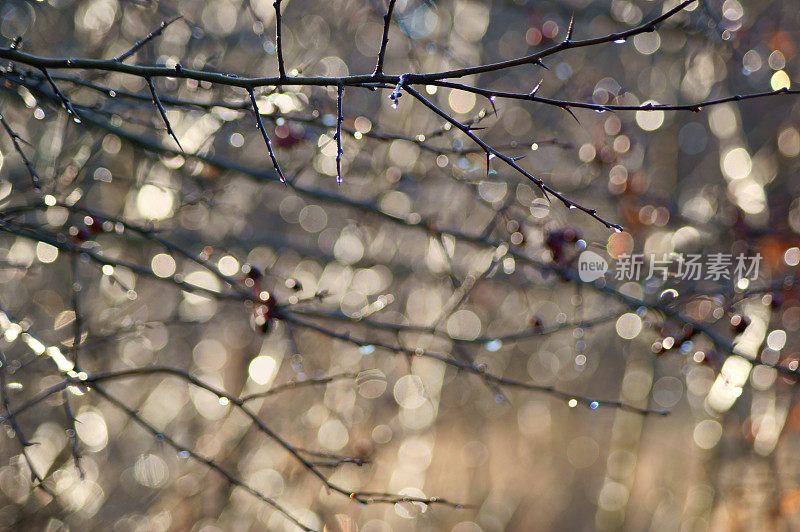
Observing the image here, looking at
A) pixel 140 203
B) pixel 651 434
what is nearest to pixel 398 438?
pixel 140 203

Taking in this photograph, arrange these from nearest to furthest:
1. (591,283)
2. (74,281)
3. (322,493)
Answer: (74,281) < (591,283) < (322,493)

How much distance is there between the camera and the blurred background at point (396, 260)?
92.5 inches

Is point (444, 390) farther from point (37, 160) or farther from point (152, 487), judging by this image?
point (37, 160)

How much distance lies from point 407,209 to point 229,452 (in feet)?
7.72

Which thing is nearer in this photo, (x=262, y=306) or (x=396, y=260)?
(x=262, y=306)

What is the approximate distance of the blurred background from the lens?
2.35 metres

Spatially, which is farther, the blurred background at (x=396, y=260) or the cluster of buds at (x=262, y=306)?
the blurred background at (x=396, y=260)

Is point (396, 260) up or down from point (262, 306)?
up

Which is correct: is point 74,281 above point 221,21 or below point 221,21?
below

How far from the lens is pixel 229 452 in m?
4.31

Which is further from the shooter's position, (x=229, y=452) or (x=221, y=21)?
(x=221, y=21)

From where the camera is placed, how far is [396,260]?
4.79 m

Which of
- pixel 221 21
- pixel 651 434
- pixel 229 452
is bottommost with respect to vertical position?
pixel 229 452

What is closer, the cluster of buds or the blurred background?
the cluster of buds
